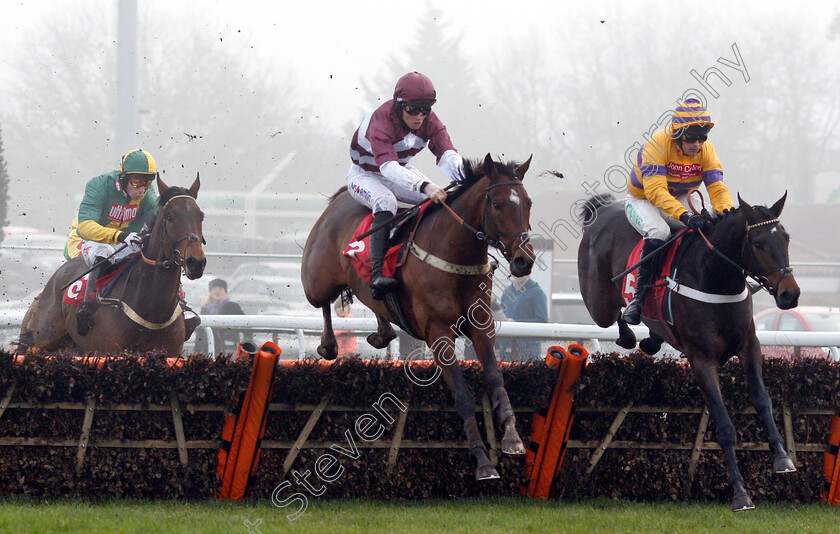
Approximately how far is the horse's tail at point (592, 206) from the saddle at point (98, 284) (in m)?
3.26

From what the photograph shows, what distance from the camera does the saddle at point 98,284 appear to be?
22.0ft

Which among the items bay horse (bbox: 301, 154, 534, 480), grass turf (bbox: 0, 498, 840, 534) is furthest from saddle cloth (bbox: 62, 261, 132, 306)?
bay horse (bbox: 301, 154, 534, 480)

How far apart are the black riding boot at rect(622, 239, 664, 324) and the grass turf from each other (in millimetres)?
1168

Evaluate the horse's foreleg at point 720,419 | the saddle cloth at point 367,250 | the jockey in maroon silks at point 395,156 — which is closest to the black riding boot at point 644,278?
the horse's foreleg at point 720,419

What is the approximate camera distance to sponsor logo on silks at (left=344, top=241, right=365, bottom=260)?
580 centimetres

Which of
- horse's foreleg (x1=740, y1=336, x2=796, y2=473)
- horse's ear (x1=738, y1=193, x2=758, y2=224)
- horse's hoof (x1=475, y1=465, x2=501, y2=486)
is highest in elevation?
horse's ear (x1=738, y1=193, x2=758, y2=224)

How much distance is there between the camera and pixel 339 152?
29.5m

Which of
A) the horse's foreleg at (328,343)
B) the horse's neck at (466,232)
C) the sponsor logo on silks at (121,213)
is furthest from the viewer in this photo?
the sponsor logo on silks at (121,213)

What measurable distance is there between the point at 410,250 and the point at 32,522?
237cm

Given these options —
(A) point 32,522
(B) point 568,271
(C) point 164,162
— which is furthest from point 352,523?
(C) point 164,162

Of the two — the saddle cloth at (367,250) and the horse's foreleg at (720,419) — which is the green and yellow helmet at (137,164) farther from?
the horse's foreleg at (720,419)

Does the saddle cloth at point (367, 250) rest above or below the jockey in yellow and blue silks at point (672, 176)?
below

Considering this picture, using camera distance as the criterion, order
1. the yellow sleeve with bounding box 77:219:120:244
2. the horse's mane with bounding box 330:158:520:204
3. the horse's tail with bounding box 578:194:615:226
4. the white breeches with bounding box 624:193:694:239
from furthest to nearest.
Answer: the horse's tail with bounding box 578:194:615:226 → the yellow sleeve with bounding box 77:219:120:244 → the white breeches with bounding box 624:193:694:239 → the horse's mane with bounding box 330:158:520:204

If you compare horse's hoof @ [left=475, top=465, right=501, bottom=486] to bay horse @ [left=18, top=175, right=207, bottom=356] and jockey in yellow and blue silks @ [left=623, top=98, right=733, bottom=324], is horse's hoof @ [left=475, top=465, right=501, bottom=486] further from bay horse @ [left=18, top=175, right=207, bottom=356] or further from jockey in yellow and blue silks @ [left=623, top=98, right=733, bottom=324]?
bay horse @ [left=18, top=175, right=207, bottom=356]
